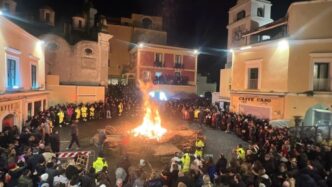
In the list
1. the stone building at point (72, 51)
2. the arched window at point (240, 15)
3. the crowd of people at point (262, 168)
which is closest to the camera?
the crowd of people at point (262, 168)

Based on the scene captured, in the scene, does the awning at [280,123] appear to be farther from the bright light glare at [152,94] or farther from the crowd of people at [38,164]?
the bright light glare at [152,94]

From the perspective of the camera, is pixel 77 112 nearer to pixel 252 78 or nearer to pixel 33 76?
pixel 33 76

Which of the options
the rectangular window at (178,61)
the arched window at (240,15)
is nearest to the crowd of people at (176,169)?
the arched window at (240,15)

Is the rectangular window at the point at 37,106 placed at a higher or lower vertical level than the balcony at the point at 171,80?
lower

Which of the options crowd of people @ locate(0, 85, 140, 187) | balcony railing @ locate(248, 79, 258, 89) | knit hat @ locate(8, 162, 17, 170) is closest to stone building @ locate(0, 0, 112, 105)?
crowd of people @ locate(0, 85, 140, 187)

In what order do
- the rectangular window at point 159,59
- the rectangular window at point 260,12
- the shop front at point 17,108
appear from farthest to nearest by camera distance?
the rectangular window at point 159,59, the rectangular window at point 260,12, the shop front at point 17,108

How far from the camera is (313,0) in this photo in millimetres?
20516

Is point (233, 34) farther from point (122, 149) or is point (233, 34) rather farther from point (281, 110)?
point (122, 149)

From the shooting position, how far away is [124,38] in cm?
4597

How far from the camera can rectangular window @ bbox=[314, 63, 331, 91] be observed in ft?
67.5

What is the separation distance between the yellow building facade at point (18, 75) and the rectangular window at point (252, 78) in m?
18.7

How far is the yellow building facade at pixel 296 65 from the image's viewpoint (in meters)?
20.3

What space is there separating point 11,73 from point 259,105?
1957 cm

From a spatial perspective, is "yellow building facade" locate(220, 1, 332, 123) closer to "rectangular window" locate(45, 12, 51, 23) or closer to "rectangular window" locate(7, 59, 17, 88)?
"rectangular window" locate(7, 59, 17, 88)
